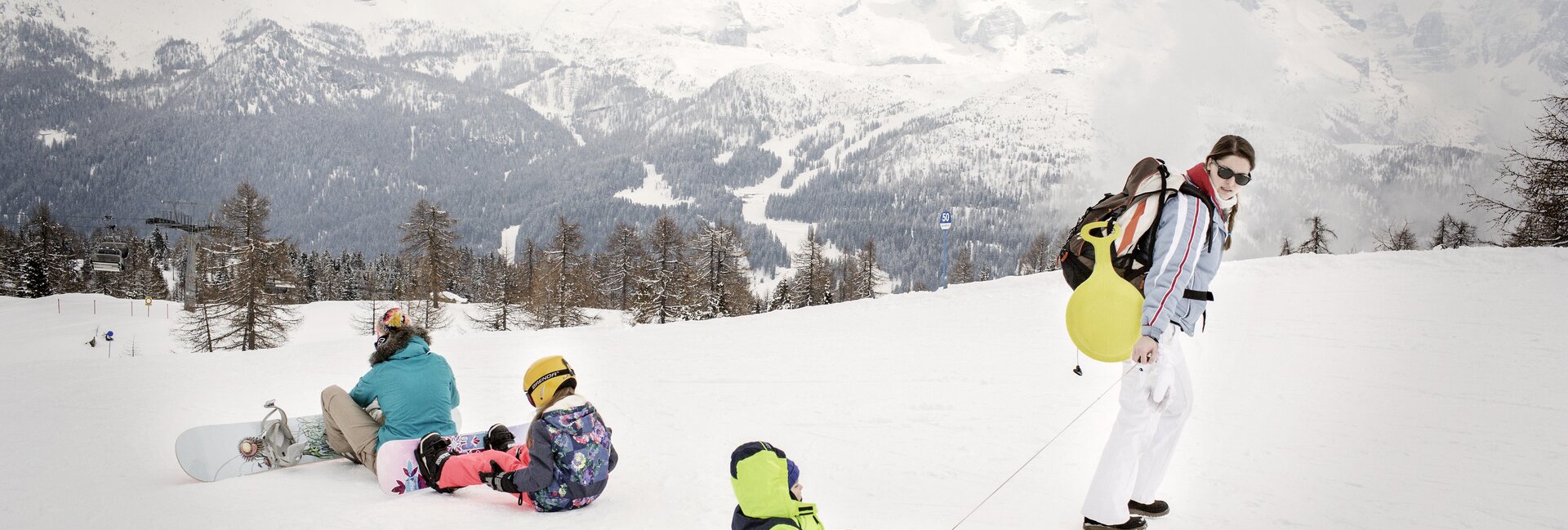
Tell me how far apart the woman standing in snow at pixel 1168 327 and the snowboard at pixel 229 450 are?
228 inches

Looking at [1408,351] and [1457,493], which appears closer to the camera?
[1457,493]

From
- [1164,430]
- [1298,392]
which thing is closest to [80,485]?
[1164,430]

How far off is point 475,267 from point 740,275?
7203cm

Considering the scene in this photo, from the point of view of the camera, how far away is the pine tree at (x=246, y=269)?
1189 inches

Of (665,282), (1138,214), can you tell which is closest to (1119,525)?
(1138,214)

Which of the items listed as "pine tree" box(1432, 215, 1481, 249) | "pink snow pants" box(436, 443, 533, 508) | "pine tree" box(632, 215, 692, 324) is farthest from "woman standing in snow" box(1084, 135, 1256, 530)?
"pine tree" box(1432, 215, 1481, 249)

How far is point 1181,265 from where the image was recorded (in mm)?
3211

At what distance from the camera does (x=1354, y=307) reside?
1229 cm

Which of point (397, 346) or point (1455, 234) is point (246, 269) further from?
point (1455, 234)

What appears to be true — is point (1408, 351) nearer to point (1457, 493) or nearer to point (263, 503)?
point (1457, 493)

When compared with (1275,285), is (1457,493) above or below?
below

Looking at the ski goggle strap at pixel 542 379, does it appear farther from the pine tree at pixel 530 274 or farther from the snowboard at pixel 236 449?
the pine tree at pixel 530 274

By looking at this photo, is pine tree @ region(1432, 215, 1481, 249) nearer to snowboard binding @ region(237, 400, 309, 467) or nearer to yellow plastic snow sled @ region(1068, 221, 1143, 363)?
yellow plastic snow sled @ region(1068, 221, 1143, 363)

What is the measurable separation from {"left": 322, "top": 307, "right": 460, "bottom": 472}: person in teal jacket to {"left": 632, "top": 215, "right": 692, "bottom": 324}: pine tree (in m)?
36.2
